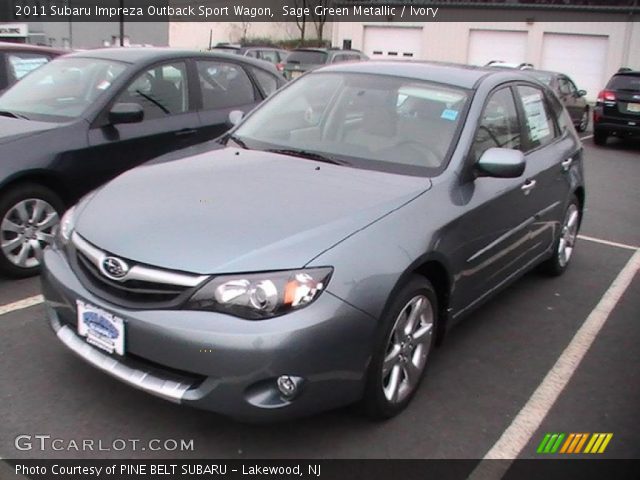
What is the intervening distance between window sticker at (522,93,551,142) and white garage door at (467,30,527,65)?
2651 cm

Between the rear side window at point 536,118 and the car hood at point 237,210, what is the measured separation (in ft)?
4.92

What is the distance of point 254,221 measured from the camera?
294 centimetres

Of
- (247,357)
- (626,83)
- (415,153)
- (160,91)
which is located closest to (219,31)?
(626,83)

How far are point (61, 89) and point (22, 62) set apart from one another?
84.9 inches

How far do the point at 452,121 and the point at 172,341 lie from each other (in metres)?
Result: 2.08

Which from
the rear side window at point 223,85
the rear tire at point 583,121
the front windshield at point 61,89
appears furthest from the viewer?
the rear tire at point 583,121

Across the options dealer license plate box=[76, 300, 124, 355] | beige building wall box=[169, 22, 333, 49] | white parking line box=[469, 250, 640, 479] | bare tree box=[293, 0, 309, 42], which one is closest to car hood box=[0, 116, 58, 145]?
dealer license plate box=[76, 300, 124, 355]

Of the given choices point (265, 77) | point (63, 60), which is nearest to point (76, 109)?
point (63, 60)

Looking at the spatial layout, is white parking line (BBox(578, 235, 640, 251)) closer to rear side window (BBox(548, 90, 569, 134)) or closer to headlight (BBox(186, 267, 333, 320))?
rear side window (BBox(548, 90, 569, 134))

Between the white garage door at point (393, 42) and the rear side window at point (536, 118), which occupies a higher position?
the white garage door at point (393, 42)

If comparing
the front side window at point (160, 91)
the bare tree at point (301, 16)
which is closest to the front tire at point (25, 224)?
the front side window at point (160, 91)

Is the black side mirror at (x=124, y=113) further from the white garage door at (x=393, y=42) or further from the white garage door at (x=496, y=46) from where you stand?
the white garage door at (x=393, y=42)

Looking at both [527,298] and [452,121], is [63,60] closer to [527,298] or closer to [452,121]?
[452,121]

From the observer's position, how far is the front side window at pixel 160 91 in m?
5.43
